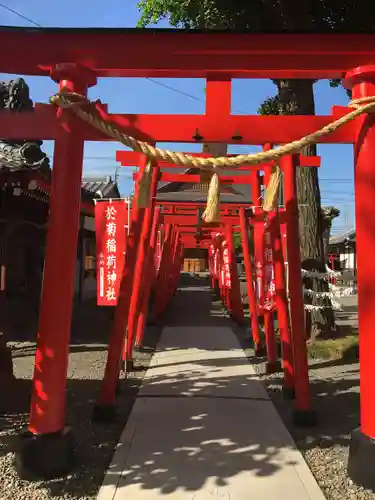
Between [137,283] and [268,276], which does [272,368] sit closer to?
[268,276]

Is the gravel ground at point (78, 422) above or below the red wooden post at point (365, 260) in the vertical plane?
below

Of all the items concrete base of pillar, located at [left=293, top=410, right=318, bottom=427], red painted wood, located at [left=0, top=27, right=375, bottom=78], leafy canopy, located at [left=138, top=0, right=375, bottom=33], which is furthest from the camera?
leafy canopy, located at [left=138, top=0, right=375, bottom=33]

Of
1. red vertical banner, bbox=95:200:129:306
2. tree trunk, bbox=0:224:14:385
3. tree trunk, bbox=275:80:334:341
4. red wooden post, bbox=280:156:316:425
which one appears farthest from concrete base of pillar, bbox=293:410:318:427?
tree trunk, bbox=275:80:334:341

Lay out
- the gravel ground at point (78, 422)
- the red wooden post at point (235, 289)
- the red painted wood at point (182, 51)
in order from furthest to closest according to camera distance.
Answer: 1. the red wooden post at point (235, 289)
2. the red painted wood at point (182, 51)
3. the gravel ground at point (78, 422)

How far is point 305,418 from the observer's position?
486cm

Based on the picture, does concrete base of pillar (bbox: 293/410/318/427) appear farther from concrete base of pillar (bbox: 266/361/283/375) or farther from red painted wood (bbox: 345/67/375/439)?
concrete base of pillar (bbox: 266/361/283/375)

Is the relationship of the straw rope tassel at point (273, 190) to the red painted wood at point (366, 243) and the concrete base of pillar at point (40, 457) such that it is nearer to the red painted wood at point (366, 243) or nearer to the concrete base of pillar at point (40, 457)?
the red painted wood at point (366, 243)

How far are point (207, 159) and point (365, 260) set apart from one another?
142cm

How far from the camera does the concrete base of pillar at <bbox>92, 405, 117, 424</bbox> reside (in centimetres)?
493

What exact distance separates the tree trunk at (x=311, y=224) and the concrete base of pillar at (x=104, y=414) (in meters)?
4.78

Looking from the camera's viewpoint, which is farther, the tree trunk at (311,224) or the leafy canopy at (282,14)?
the tree trunk at (311,224)

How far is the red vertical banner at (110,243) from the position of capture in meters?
5.87

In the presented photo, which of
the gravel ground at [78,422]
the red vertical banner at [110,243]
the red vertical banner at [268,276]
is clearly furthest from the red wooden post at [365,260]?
the red vertical banner at [110,243]

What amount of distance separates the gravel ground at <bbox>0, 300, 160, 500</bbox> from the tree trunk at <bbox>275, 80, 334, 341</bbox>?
3126mm
